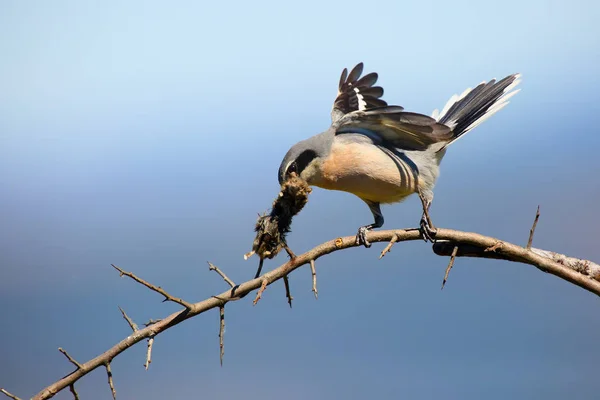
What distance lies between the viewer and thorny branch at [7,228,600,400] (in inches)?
113

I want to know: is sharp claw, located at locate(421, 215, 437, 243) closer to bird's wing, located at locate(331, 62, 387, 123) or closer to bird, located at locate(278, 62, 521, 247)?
bird, located at locate(278, 62, 521, 247)

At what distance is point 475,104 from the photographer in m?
5.49

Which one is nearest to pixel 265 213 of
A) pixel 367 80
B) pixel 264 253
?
pixel 264 253

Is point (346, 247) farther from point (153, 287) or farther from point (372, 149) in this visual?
point (372, 149)

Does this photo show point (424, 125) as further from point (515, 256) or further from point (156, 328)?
point (156, 328)

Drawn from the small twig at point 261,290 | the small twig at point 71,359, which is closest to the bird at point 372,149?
the small twig at point 261,290

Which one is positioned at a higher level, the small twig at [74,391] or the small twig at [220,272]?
the small twig at [220,272]

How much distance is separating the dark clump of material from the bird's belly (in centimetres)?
72

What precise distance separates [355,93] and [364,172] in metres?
0.92

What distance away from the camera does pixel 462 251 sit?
11.9 feet

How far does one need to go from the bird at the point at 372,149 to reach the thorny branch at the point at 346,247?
34.7 inches

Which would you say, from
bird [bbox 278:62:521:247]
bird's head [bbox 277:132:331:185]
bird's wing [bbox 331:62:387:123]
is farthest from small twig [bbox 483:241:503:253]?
bird's wing [bbox 331:62:387:123]

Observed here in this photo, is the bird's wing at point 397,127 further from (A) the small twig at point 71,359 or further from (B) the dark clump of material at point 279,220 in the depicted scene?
(A) the small twig at point 71,359

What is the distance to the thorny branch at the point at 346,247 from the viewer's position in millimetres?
2883
